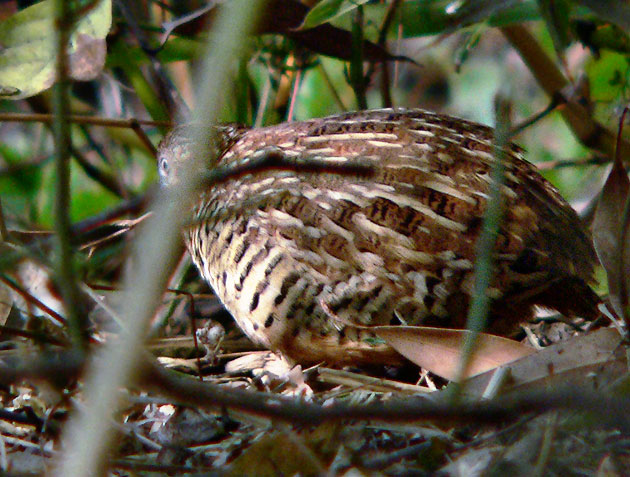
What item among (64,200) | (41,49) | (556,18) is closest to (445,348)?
(556,18)

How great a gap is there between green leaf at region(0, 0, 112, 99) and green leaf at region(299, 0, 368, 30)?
658 millimetres

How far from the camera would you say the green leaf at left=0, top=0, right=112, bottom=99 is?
2.42 meters

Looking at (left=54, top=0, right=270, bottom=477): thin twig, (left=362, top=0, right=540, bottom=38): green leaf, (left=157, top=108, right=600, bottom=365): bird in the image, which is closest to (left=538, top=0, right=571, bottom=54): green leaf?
(left=362, top=0, right=540, bottom=38): green leaf

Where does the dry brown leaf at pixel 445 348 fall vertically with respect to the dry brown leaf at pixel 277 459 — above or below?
above

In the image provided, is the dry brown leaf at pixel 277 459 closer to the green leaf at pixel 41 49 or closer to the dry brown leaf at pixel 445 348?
the dry brown leaf at pixel 445 348

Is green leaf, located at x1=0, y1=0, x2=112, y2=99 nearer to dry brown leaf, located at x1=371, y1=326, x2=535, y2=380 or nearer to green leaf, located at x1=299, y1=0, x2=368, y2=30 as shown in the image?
green leaf, located at x1=299, y1=0, x2=368, y2=30

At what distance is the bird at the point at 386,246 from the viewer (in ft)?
7.50

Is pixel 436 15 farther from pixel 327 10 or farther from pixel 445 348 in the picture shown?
pixel 445 348

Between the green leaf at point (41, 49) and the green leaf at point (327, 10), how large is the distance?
0.66m

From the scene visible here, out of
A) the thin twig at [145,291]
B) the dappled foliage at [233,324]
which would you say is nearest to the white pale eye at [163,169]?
the dappled foliage at [233,324]

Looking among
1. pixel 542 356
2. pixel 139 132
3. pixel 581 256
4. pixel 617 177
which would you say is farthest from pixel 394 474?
pixel 139 132

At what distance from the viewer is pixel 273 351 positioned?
103 inches

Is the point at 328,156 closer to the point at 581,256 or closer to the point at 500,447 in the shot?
the point at 581,256

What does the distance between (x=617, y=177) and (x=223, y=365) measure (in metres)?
1.56
